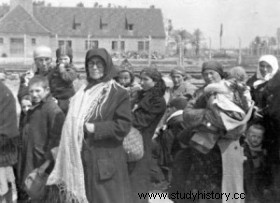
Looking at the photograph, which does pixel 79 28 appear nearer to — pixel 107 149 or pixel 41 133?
pixel 41 133

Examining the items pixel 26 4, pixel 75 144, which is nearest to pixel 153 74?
pixel 75 144

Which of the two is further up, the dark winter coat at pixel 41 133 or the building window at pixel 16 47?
the building window at pixel 16 47

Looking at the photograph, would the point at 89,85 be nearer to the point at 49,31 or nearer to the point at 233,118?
the point at 233,118

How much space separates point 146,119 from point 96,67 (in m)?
1.16

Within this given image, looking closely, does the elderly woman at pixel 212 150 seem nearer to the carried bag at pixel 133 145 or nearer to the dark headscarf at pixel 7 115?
the carried bag at pixel 133 145

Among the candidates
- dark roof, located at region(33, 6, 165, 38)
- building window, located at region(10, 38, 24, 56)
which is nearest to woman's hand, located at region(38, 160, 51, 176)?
building window, located at region(10, 38, 24, 56)

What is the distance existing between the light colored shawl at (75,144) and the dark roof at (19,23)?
37469mm

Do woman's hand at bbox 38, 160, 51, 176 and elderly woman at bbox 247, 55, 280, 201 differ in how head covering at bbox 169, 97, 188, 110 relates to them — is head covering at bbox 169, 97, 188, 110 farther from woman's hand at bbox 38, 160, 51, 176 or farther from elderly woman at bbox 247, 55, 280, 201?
woman's hand at bbox 38, 160, 51, 176

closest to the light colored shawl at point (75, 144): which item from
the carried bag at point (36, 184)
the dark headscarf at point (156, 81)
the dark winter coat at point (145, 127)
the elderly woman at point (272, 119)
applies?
the carried bag at point (36, 184)

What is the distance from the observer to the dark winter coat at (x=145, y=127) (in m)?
4.75

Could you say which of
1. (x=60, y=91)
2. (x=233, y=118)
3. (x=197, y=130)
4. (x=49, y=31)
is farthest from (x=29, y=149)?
(x=49, y=31)

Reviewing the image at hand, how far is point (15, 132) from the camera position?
13.6ft

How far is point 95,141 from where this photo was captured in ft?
12.2

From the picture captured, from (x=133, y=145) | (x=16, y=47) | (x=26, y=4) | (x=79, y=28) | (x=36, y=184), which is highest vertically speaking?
(x=26, y=4)
